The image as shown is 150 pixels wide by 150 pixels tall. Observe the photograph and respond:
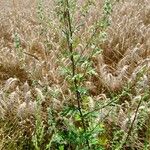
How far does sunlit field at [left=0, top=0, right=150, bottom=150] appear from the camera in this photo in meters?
2.26

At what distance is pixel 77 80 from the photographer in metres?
2.76

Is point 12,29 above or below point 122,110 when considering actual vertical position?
above

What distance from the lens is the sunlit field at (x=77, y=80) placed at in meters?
2.26

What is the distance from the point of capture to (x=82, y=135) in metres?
2.27

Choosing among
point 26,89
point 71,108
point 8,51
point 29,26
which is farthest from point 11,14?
point 71,108

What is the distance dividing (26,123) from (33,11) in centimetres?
282

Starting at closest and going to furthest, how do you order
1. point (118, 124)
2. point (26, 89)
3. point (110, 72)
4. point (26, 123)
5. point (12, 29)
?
point (118, 124)
point (26, 123)
point (26, 89)
point (110, 72)
point (12, 29)

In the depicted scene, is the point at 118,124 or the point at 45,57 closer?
the point at 118,124

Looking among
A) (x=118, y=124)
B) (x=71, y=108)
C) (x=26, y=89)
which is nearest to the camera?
(x=71, y=108)

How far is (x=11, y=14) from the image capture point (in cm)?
555

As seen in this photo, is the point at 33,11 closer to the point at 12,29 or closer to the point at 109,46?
the point at 12,29

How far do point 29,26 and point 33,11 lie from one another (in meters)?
0.96

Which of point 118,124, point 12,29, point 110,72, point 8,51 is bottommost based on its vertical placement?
point 118,124

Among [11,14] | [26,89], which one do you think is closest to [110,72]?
[26,89]
